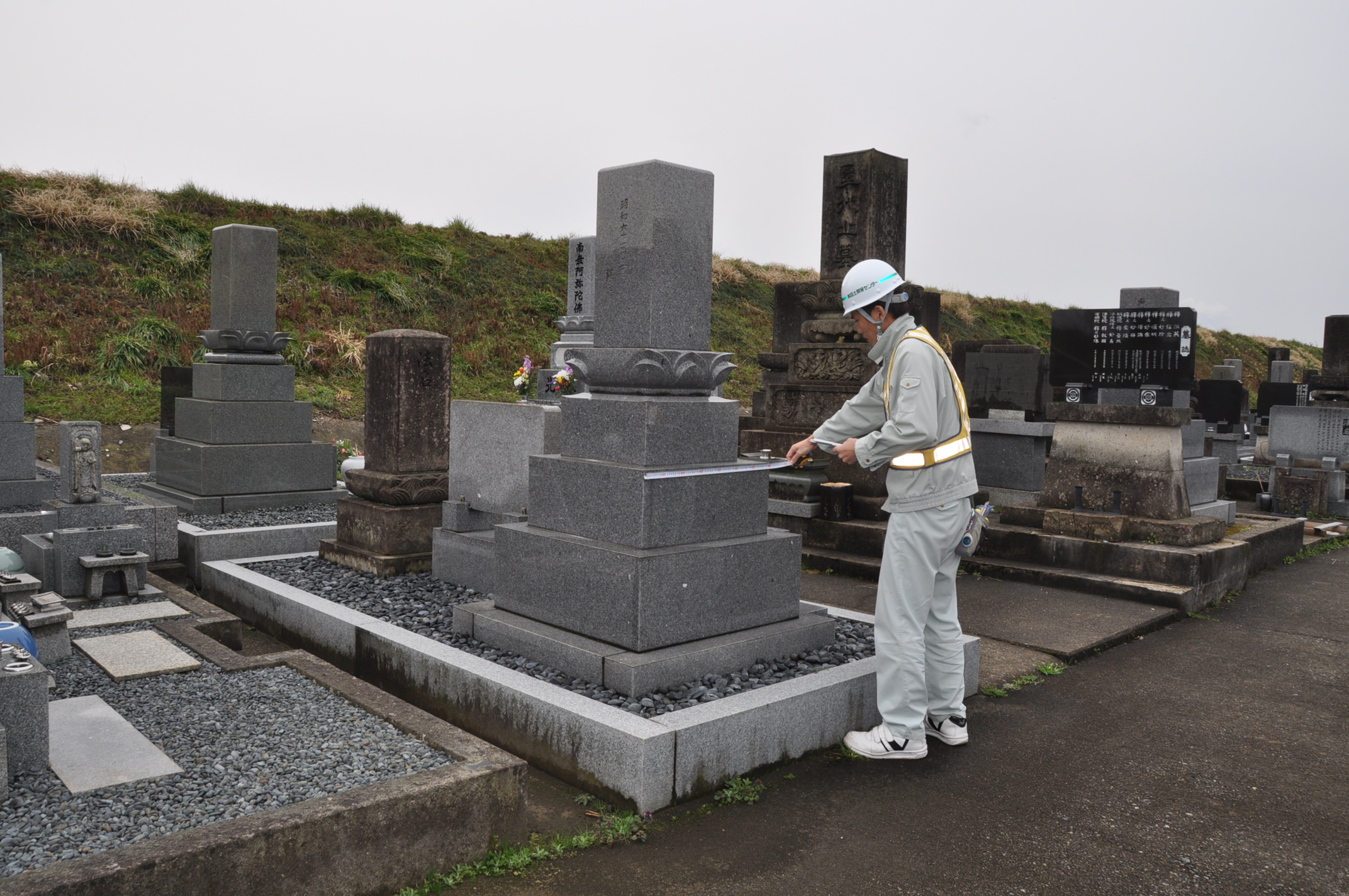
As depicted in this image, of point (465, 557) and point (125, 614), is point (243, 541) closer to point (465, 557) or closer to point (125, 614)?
point (125, 614)

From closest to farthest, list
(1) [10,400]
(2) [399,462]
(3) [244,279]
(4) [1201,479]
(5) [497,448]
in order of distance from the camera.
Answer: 1. (5) [497,448]
2. (2) [399,462]
3. (1) [10,400]
4. (4) [1201,479]
5. (3) [244,279]

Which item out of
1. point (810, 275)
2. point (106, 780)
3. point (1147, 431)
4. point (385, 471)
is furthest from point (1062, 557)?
point (810, 275)

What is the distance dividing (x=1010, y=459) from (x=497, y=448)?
249 inches

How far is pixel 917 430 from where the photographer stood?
3.94m

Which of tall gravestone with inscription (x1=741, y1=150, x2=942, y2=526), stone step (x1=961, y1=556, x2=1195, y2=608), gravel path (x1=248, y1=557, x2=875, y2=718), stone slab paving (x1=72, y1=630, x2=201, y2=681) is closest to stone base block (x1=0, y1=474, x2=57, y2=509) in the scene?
gravel path (x1=248, y1=557, x2=875, y2=718)

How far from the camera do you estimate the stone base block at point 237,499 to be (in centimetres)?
870

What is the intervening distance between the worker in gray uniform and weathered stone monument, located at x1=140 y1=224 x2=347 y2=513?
6598 millimetres

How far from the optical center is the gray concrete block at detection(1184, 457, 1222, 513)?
8.45 meters

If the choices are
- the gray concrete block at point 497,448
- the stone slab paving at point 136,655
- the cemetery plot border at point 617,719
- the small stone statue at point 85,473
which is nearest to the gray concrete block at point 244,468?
the small stone statue at point 85,473

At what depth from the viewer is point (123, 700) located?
160 inches

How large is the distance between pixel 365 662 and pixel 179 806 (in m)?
1.96

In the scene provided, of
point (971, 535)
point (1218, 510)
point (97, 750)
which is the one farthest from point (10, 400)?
point (1218, 510)

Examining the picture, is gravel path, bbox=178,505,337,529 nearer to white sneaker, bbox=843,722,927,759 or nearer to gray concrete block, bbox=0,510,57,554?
gray concrete block, bbox=0,510,57,554

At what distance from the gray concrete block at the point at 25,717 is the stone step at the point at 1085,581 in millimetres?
6351
